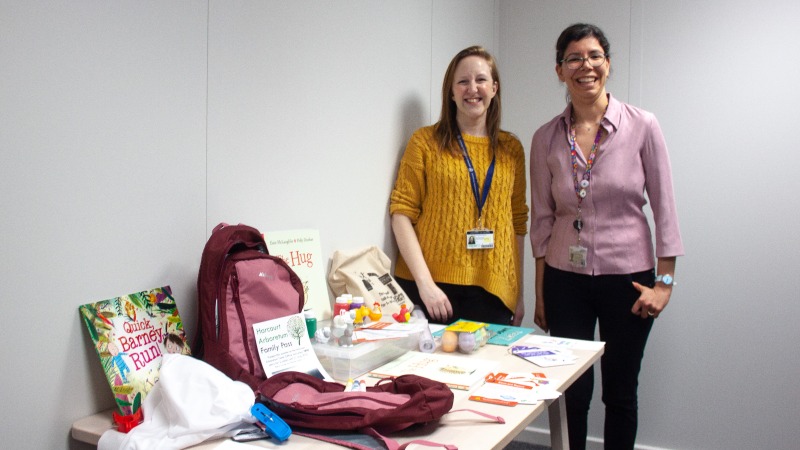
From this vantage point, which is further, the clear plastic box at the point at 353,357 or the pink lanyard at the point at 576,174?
the pink lanyard at the point at 576,174

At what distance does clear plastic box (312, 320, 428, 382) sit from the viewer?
5.01 feet

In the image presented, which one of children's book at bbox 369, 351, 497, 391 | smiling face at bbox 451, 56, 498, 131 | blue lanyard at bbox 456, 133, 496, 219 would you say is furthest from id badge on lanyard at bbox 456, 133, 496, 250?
children's book at bbox 369, 351, 497, 391

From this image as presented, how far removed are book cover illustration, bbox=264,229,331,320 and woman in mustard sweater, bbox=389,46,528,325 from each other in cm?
45

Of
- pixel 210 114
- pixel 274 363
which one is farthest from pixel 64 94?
pixel 274 363

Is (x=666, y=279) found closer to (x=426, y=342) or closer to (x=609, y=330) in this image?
(x=609, y=330)

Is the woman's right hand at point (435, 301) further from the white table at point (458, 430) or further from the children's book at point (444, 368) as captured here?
the white table at point (458, 430)

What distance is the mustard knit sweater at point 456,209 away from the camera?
2289 millimetres

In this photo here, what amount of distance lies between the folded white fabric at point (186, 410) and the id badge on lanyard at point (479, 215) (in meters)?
1.22

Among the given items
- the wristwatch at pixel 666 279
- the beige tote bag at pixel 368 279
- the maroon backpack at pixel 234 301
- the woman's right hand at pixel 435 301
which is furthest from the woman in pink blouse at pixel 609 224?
the maroon backpack at pixel 234 301

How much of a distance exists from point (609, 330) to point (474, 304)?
483 millimetres

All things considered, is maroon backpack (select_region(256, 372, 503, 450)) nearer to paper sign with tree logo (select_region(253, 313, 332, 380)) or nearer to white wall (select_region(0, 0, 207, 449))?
paper sign with tree logo (select_region(253, 313, 332, 380))

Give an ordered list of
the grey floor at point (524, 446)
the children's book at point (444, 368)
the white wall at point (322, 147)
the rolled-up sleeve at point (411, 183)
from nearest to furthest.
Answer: the white wall at point (322, 147) → the children's book at point (444, 368) → the rolled-up sleeve at point (411, 183) → the grey floor at point (524, 446)

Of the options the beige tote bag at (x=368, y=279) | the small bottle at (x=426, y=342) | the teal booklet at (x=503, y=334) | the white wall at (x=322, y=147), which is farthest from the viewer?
the beige tote bag at (x=368, y=279)

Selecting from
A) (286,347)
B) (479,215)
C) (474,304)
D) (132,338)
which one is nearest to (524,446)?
(474,304)
